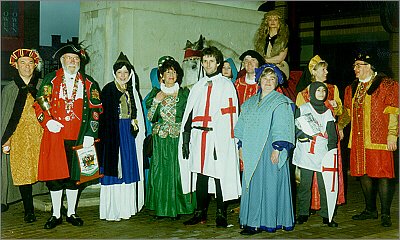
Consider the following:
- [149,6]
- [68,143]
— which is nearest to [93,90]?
[68,143]

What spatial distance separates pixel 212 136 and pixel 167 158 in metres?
0.70

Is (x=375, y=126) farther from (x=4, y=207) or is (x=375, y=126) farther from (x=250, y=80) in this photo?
(x=4, y=207)

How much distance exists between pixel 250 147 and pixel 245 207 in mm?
629

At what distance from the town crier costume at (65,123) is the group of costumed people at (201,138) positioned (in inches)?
0.4

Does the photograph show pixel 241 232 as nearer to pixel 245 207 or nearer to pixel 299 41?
pixel 245 207

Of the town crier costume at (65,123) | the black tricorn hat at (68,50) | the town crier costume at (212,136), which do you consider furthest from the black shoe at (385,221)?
the black tricorn hat at (68,50)

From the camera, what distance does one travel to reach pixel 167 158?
6590 mm

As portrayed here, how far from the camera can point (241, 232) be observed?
591 cm

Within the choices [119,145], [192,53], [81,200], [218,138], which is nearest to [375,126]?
[218,138]

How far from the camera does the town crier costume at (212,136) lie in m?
6.16

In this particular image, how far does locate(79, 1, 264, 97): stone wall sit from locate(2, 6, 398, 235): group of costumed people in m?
0.75

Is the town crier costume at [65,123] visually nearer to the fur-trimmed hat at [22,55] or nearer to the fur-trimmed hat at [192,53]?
the fur-trimmed hat at [22,55]

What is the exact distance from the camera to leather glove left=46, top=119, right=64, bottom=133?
605 cm

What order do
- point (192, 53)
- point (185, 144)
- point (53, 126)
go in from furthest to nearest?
1. point (192, 53)
2. point (185, 144)
3. point (53, 126)
